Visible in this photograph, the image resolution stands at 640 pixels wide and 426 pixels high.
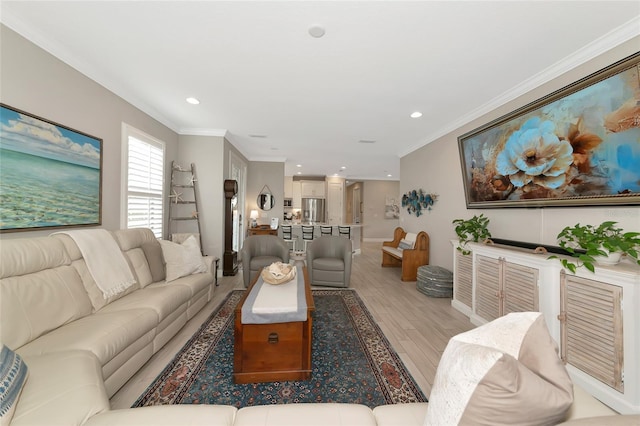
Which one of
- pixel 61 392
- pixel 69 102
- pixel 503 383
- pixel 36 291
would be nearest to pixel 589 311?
pixel 503 383

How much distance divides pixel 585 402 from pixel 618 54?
273cm

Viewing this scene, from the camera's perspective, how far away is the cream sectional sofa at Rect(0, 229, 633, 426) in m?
0.98

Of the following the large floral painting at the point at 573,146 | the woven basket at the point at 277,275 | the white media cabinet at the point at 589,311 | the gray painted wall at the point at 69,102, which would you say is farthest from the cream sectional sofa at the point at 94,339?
the large floral painting at the point at 573,146

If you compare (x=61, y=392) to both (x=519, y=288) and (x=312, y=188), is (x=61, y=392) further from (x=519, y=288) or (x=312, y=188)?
(x=312, y=188)

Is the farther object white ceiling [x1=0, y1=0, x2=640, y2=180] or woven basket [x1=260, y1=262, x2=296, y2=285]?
woven basket [x1=260, y1=262, x2=296, y2=285]

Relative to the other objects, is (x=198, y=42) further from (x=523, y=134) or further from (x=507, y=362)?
(x=523, y=134)

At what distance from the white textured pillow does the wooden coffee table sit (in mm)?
1434

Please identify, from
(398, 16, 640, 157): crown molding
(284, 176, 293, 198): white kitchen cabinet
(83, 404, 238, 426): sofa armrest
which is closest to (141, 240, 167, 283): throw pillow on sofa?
(83, 404, 238, 426): sofa armrest

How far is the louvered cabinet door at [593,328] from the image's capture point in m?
1.71

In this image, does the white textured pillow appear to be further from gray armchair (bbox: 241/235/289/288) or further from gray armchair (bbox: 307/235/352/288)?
gray armchair (bbox: 307/235/352/288)

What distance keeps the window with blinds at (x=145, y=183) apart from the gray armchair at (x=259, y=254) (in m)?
1.44

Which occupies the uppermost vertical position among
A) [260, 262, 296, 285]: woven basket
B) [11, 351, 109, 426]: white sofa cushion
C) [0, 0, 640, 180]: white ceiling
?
[0, 0, 640, 180]: white ceiling

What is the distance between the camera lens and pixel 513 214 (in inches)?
119

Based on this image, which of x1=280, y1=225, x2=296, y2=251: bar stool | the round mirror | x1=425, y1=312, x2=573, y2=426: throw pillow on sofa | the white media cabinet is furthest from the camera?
the round mirror
